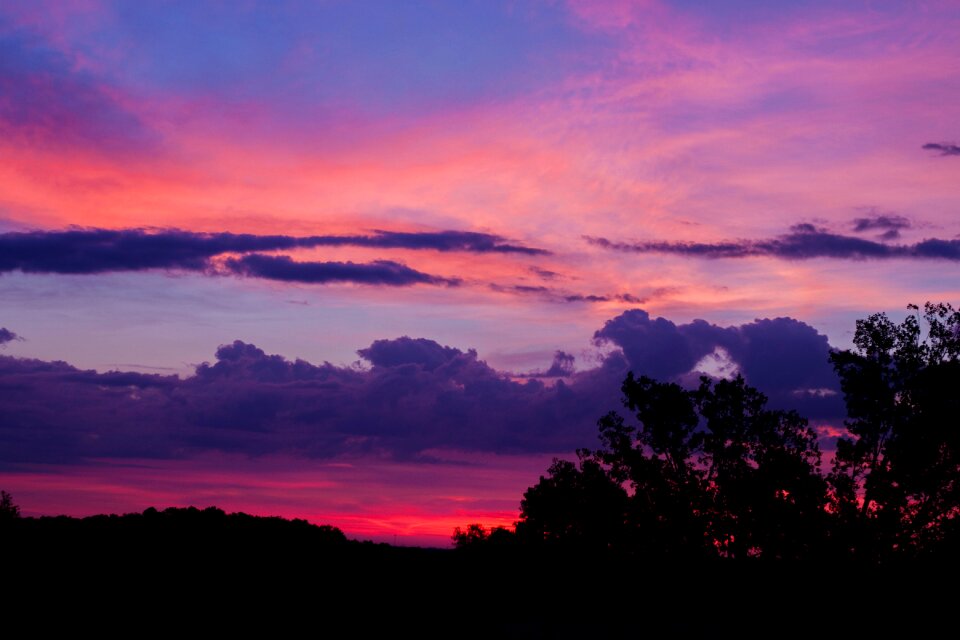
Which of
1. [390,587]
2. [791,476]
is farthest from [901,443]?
[390,587]

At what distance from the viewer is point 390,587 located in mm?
38156

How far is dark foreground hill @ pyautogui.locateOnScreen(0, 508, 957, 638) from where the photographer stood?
31875 millimetres

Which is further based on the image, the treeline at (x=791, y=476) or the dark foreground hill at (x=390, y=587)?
the treeline at (x=791, y=476)

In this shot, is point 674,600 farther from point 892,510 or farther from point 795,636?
point 892,510

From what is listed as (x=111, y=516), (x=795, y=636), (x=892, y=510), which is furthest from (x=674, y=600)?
(x=111, y=516)

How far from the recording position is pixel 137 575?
32.9 m

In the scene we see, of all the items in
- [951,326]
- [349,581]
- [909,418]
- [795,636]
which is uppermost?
[951,326]

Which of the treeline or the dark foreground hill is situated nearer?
the dark foreground hill

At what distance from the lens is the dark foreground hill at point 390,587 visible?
1255 inches

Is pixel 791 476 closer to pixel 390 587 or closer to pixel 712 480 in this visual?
pixel 712 480

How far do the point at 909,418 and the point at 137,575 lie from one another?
35.8 metres

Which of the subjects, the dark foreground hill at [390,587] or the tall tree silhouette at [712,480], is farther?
the tall tree silhouette at [712,480]

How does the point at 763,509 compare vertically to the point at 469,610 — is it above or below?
above

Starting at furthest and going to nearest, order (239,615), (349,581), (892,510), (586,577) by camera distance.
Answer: (586,577)
(892,510)
(349,581)
(239,615)
